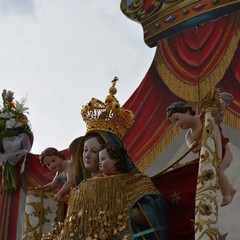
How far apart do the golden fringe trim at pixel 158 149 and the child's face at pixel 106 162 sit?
0.99m

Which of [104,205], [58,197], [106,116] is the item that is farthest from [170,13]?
[104,205]

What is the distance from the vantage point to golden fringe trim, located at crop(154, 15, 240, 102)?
6.45 meters

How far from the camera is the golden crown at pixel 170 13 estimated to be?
6680 mm

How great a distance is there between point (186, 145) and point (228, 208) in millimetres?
765

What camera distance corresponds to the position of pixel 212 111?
5.32 meters

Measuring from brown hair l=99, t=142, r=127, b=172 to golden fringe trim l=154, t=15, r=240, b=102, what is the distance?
3.40 ft

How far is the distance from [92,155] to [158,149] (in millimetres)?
931

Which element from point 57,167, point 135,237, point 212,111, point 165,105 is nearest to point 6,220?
point 57,167

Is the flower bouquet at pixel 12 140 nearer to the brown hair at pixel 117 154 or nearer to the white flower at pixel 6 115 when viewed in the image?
the white flower at pixel 6 115

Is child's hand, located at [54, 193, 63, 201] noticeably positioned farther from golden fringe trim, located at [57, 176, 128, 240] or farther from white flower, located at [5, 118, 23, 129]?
white flower, located at [5, 118, 23, 129]

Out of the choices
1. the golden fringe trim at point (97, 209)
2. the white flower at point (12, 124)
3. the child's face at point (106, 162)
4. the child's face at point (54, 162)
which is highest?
the white flower at point (12, 124)

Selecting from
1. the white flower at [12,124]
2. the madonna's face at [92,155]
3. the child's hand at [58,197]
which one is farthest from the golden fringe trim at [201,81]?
the white flower at [12,124]

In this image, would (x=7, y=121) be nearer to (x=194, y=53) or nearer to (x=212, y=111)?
(x=194, y=53)

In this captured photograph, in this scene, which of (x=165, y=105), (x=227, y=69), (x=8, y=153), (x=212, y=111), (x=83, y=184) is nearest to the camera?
(x=212, y=111)
